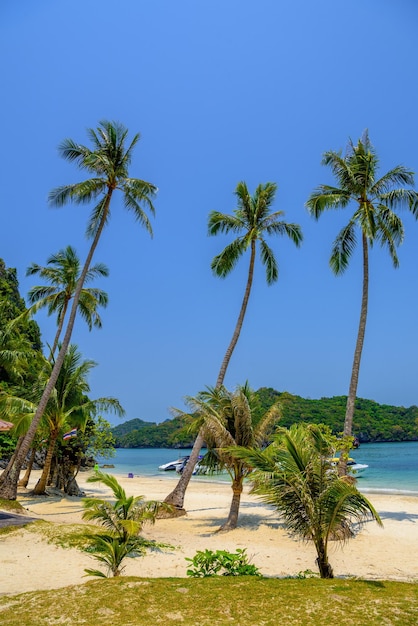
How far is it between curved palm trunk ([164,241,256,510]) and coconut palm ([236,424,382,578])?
359 inches

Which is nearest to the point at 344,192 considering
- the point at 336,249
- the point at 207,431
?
A: the point at 336,249

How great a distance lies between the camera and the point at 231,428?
623 inches

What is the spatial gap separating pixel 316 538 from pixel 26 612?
5.05 meters

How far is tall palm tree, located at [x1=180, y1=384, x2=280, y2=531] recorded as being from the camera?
15.0 m

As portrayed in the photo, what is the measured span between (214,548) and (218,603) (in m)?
7.50

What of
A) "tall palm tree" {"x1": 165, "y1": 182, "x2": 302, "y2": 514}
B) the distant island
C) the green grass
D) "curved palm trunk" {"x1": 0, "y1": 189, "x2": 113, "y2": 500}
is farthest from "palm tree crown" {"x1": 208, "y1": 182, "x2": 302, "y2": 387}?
the distant island

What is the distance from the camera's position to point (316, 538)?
8031 millimetres

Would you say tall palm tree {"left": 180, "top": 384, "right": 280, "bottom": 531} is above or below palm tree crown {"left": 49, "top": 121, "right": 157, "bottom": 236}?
below

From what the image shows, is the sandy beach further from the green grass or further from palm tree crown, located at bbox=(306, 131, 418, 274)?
palm tree crown, located at bbox=(306, 131, 418, 274)

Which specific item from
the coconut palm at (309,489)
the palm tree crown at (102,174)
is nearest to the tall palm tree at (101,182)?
the palm tree crown at (102,174)

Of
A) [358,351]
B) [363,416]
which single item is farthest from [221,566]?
[363,416]

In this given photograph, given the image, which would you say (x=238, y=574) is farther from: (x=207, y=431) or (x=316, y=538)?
(x=207, y=431)

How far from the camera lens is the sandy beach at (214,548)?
28.9 ft

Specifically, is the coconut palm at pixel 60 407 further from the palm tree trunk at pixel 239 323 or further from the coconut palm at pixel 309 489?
the coconut palm at pixel 309 489
